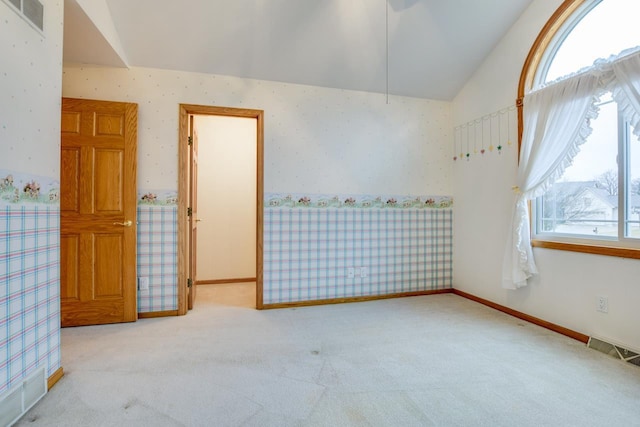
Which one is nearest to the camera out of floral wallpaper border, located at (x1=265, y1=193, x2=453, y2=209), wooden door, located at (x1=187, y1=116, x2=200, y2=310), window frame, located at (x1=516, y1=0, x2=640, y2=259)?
window frame, located at (x1=516, y1=0, x2=640, y2=259)

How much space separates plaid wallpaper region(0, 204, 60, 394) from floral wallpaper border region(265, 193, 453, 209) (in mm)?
1814

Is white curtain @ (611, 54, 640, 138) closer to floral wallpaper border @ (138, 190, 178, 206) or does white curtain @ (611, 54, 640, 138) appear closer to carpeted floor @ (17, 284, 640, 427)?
carpeted floor @ (17, 284, 640, 427)

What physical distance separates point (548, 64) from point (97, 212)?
13.7ft

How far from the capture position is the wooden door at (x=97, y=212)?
2648mm

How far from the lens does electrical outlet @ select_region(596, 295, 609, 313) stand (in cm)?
226

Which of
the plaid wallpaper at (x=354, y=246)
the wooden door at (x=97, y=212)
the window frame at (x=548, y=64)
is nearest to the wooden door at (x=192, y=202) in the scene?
the wooden door at (x=97, y=212)

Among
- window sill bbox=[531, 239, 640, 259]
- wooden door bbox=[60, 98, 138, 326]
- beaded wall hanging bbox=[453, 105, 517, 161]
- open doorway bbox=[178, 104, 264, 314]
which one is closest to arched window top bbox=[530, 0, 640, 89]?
beaded wall hanging bbox=[453, 105, 517, 161]

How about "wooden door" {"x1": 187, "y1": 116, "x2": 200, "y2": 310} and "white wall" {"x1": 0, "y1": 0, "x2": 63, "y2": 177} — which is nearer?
"white wall" {"x1": 0, "y1": 0, "x2": 63, "y2": 177}

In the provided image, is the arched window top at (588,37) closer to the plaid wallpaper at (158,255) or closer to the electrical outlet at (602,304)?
the electrical outlet at (602,304)

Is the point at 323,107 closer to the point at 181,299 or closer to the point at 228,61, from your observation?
the point at 228,61

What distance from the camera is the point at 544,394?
5.57 ft

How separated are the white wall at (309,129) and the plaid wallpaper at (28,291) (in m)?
1.26

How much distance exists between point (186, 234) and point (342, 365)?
1.99 meters

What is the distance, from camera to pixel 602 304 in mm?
2289
